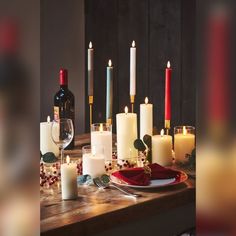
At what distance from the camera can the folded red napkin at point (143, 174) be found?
137 cm

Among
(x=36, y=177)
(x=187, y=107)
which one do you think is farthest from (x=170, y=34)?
(x=36, y=177)

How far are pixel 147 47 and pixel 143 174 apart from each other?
7.09ft

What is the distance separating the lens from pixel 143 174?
4.54 ft

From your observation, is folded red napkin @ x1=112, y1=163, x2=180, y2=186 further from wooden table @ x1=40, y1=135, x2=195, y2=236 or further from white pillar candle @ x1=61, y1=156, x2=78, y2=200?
white pillar candle @ x1=61, y1=156, x2=78, y2=200

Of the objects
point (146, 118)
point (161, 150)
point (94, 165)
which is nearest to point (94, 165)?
point (94, 165)

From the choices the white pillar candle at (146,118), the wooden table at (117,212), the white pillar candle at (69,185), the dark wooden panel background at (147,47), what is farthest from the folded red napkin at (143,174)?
the dark wooden panel background at (147,47)

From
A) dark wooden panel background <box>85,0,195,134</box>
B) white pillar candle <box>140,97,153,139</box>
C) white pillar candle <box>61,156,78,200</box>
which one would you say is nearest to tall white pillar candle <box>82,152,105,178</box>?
white pillar candle <box>61,156,78,200</box>

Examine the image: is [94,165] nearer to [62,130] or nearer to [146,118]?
[62,130]

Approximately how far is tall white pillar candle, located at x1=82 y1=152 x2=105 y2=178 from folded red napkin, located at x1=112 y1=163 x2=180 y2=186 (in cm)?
4

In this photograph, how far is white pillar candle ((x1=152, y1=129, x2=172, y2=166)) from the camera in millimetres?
1631

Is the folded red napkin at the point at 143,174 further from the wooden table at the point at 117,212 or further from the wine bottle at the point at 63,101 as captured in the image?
the wine bottle at the point at 63,101

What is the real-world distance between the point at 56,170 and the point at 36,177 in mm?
1218

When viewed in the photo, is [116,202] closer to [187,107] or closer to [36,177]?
[36,177]

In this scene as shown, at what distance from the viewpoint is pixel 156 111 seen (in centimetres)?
344
